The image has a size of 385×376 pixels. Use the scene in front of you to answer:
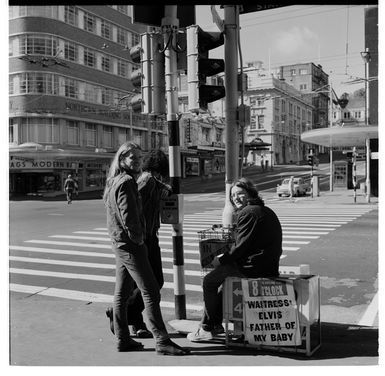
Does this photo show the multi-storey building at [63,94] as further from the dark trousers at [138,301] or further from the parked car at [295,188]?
the dark trousers at [138,301]

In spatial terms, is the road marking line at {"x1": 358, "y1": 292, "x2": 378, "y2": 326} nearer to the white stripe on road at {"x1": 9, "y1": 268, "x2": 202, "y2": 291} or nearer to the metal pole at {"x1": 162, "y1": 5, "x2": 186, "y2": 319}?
the metal pole at {"x1": 162, "y1": 5, "x2": 186, "y2": 319}

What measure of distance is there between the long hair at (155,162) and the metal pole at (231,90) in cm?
84

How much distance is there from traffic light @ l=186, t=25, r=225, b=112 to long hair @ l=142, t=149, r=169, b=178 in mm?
609

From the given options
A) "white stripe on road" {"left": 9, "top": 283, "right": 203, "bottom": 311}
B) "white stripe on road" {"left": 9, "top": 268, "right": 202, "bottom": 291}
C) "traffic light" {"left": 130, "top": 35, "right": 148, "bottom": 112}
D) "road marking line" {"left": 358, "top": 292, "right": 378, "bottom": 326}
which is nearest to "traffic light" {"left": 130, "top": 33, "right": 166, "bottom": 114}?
"traffic light" {"left": 130, "top": 35, "right": 148, "bottom": 112}

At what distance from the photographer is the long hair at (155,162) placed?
5.45 metres

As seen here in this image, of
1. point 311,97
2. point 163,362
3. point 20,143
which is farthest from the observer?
point 311,97

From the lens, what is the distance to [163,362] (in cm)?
457

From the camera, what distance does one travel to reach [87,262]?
34.6 ft

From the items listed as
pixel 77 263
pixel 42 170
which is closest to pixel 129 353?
pixel 77 263

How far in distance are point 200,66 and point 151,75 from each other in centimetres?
55

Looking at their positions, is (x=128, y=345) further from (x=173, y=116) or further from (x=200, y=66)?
(x=200, y=66)

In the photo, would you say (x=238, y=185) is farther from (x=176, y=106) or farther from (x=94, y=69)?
(x=94, y=69)
